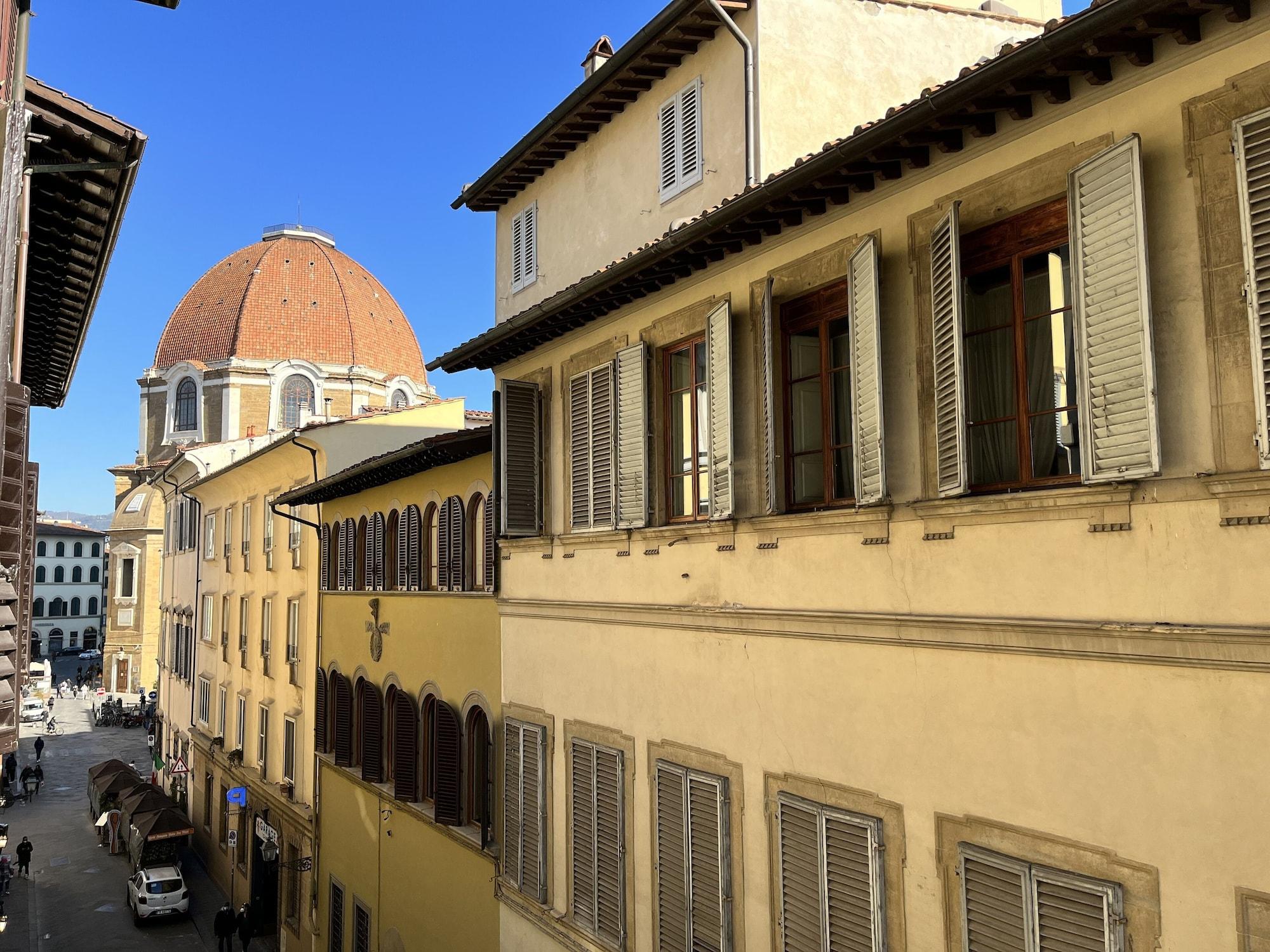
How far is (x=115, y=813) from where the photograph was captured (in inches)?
1362

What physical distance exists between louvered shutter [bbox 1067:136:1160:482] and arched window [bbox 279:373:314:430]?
5947cm

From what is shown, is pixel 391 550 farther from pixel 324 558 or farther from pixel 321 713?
pixel 321 713

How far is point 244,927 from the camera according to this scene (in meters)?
24.1

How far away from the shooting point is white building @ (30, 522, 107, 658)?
102312 millimetres

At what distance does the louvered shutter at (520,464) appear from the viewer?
12109 mm

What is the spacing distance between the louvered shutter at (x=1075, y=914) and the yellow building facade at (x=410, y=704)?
8274mm

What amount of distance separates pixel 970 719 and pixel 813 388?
2.74 m

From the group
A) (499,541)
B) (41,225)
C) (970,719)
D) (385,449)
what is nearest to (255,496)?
(385,449)

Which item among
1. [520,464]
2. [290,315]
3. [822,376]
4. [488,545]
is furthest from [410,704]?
[290,315]

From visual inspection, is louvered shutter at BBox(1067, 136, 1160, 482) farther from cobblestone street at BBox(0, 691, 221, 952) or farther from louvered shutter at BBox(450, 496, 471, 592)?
cobblestone street at BBox(0, 691, 221, 952)

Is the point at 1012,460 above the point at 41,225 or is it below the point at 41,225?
below

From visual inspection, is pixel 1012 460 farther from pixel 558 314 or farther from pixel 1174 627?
pixel 558 314

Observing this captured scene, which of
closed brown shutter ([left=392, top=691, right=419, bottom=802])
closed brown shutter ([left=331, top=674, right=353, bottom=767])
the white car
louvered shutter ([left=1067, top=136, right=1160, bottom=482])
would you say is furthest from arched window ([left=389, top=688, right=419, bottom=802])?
the white car

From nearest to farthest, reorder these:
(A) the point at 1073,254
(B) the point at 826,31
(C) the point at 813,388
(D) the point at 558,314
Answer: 1. (A) the point at 1073,254
2. (C) the point at 813,388
3. (B) the point at 826,31
4. (D) the point at 558,314
